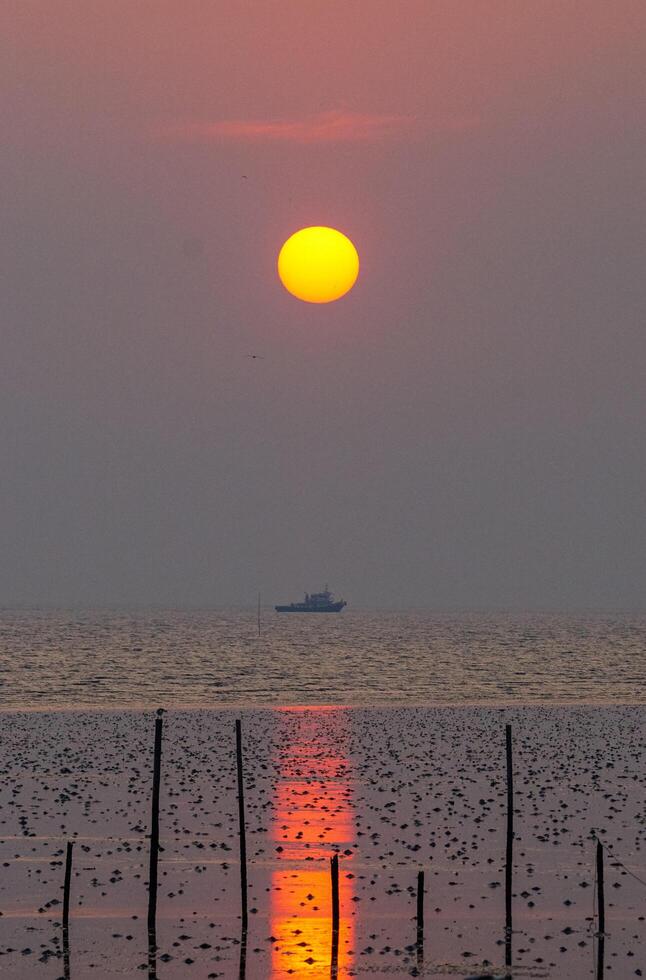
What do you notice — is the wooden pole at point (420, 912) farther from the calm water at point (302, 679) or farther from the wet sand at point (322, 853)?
the calm water at point (302, 679)

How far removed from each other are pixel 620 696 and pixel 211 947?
9634 cm

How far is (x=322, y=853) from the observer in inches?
1601

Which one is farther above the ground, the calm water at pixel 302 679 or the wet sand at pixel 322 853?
the wet sand at pixel 322 853

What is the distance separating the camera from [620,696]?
122 metres

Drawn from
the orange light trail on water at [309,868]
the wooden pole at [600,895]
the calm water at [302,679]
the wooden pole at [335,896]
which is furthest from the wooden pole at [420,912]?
the calm water at [302,679]

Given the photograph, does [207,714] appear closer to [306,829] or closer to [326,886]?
[306,829]

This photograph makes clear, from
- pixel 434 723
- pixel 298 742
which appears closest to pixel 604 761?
pixel 298 742

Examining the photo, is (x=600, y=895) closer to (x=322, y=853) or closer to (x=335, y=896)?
(x=335, y=896)

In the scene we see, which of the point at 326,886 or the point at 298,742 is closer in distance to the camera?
the point at 326,886

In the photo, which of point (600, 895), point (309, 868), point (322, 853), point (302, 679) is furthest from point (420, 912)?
point (302, 679)

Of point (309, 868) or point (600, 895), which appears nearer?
point (600, 895)

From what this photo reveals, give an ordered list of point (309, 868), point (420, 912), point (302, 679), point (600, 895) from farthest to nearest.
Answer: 1. point (302, 679)
2. point (309, 868)
3. point (600, 895)
4. point (420, 912)

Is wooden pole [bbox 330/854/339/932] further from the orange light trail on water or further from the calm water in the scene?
the calm water

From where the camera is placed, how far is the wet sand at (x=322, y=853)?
30.3 metres
